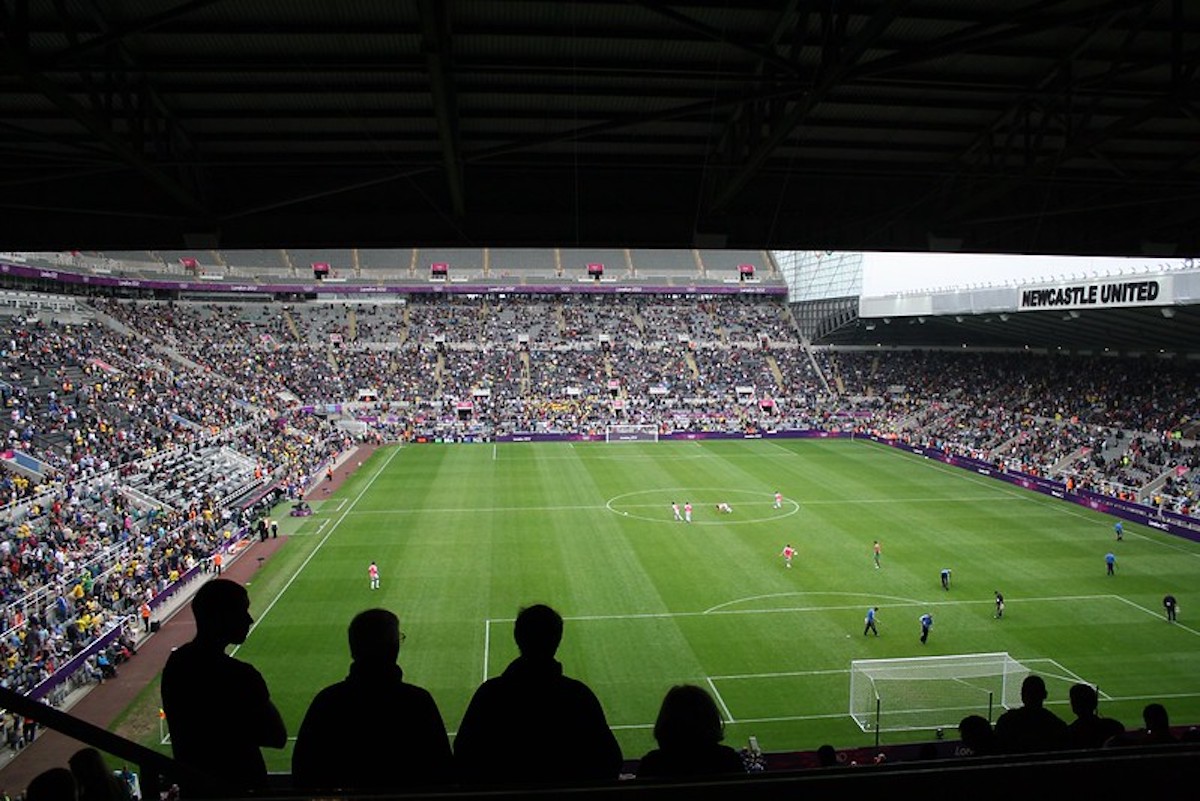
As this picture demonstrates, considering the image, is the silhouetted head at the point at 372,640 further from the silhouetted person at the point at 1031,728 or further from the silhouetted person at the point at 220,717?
the silhouetted person at the point at 1031,728

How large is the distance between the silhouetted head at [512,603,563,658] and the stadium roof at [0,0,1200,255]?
5.81m

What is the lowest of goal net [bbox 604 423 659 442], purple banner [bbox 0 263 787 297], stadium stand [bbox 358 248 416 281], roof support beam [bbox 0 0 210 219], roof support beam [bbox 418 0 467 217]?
roof support beam [bbox 0 0 210 219]

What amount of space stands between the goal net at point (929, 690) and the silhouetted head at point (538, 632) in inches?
624

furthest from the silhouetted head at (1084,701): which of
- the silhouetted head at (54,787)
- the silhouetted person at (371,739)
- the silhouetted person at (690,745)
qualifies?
the silhouetted head at (54,787)

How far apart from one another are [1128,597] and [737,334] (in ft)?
187

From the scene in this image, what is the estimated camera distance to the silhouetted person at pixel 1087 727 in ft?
15.1

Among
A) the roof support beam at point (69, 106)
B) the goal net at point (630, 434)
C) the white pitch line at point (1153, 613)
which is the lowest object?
the white pitch line at point (1153, 613)

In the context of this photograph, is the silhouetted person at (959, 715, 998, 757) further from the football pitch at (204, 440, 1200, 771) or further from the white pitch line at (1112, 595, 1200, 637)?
the white pitch line at (1112, 595, 1200, 637)

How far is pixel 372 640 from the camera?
11.9 ft

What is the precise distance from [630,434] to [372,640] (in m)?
60.5

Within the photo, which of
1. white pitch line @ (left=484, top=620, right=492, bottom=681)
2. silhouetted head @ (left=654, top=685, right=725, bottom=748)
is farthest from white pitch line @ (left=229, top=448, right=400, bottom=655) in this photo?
silhouetted head @ (left=654, top=685, right=725, bottom=748)

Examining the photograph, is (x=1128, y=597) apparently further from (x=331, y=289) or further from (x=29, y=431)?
(x=331, y=289)

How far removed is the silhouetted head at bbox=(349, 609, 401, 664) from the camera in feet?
Result: 11.7

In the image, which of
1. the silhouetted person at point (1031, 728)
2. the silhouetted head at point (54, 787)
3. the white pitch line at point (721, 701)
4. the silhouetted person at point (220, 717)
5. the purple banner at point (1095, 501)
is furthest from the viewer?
the purple banner at point (1095, 501)
